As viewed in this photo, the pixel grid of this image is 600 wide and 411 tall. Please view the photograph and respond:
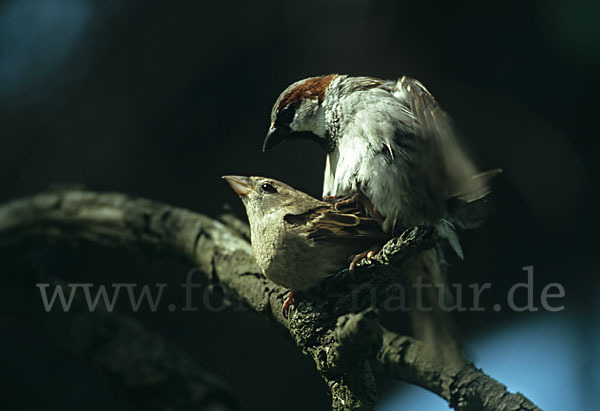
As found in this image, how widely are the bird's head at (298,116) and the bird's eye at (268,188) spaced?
0.41ft

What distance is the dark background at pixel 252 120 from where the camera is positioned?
1.97m

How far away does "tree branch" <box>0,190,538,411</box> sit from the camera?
118 cm

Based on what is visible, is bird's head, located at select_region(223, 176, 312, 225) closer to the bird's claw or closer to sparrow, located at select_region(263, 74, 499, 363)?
sparrow, located at select_region(263, 74, 499, 363)

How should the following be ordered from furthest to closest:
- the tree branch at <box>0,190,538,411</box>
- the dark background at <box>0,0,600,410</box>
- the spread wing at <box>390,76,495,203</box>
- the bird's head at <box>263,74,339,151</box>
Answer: the dark background at <box>0,0,600,410</box> < the bird's head at <box>263,74,339,151</box> < the spread wing at <box>390,76,495,203</box> < the tree branch at <box>0,190,538,411</box>

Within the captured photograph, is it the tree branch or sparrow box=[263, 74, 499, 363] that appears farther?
sparrow box=[263, 74, 499, 363]

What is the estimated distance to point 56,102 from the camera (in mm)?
2848

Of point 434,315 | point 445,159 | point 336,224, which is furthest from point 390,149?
point 434,315

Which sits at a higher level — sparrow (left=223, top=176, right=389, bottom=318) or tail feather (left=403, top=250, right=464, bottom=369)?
sparrow (left=223, top=176, right=389, bottom=318)

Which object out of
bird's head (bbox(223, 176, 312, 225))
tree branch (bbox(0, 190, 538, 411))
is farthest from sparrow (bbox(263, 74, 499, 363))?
tree branch (bbox(0, 190, 538, 411))

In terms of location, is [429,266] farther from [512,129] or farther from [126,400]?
[126,400]

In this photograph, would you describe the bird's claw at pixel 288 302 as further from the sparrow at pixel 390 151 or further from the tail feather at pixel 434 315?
the tail feather at pixel 434 315

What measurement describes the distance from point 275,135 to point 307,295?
0.50m

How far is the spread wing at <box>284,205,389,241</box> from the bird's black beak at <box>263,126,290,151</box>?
0.97 feet

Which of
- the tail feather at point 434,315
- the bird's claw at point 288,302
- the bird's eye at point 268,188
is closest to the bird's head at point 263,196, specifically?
the bird's eye at point 268,188
